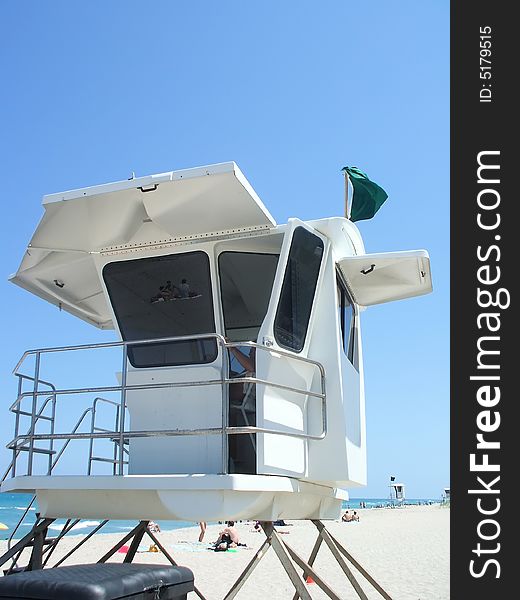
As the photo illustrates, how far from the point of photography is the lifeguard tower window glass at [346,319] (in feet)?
28.4

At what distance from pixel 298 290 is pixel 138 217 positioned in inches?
74.5

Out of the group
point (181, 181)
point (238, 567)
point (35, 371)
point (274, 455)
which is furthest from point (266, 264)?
point (238, 567)

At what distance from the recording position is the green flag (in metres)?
10.2

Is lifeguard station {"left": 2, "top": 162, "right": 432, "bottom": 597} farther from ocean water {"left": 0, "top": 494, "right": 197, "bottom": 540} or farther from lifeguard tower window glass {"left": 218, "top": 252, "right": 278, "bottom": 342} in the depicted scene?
ocean water {"left": 0, "top": 494, "right": 197, "bottom": 540}

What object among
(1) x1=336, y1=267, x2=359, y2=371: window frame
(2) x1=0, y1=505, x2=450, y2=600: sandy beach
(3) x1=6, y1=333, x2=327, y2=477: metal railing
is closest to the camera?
(3) x1=6, y1=333, x2=327, y2=477: metal railing

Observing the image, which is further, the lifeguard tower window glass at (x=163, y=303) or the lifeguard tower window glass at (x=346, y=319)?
the lifeguard tower window glass at (x=346, y=319)

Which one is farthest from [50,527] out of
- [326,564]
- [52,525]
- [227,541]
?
[326,564]

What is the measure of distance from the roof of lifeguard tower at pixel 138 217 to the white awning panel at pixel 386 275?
138 centimetres

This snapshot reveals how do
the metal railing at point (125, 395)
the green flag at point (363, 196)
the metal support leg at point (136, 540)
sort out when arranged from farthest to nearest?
the green flag at point (363, 196), the metal support leg at point (136, 540), the metal railing at point (125, 395)

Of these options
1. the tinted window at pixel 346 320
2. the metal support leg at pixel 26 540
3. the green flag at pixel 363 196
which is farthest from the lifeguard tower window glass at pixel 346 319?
the metal support leg at pixel 26 540

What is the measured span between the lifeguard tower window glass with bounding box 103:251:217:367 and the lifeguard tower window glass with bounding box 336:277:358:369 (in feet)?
5.31

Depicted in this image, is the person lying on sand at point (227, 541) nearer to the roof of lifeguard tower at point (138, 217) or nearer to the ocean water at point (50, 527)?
the ocean water at point (50, 527)

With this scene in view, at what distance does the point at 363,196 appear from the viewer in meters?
10.3

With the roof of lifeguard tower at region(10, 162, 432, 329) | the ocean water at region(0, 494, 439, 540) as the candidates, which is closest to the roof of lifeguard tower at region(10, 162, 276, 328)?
the roof of lifeguard tower at region(10, 162, 432, 329)
